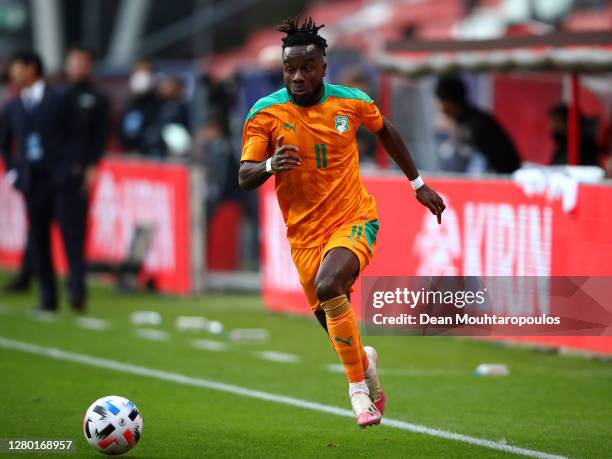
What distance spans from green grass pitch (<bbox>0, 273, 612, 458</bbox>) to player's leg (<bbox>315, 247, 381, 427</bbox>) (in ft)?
1.16

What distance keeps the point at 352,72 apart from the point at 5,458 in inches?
333

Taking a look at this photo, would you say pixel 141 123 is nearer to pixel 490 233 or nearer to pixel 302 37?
pixel 490 233

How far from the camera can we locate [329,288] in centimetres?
768

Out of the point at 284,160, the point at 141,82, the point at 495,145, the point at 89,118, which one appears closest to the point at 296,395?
the point at 284,160

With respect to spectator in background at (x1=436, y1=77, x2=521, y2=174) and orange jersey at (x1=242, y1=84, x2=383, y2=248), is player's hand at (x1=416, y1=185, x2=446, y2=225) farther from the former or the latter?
spectator in background at (x1=436, y1=77, x2=521, y2=174)

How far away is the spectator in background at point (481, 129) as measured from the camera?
13.4 meters

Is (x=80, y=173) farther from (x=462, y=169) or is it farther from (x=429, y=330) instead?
(x=429, y=330)

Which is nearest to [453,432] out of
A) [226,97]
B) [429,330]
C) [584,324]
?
[429,330]

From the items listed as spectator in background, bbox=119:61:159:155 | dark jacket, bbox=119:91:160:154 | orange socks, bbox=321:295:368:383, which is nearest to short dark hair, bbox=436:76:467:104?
orange socks, bbox=321:295:368:383

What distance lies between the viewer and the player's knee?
7.68m

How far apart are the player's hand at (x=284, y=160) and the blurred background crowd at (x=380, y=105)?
5587 millimetres

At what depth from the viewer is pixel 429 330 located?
8461mm

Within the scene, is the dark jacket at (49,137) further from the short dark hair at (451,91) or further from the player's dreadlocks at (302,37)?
the player's dreadlocks at (302,37)

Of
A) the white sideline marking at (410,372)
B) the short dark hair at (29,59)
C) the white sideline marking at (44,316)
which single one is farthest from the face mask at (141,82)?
the white sideline marking at (410,372)
